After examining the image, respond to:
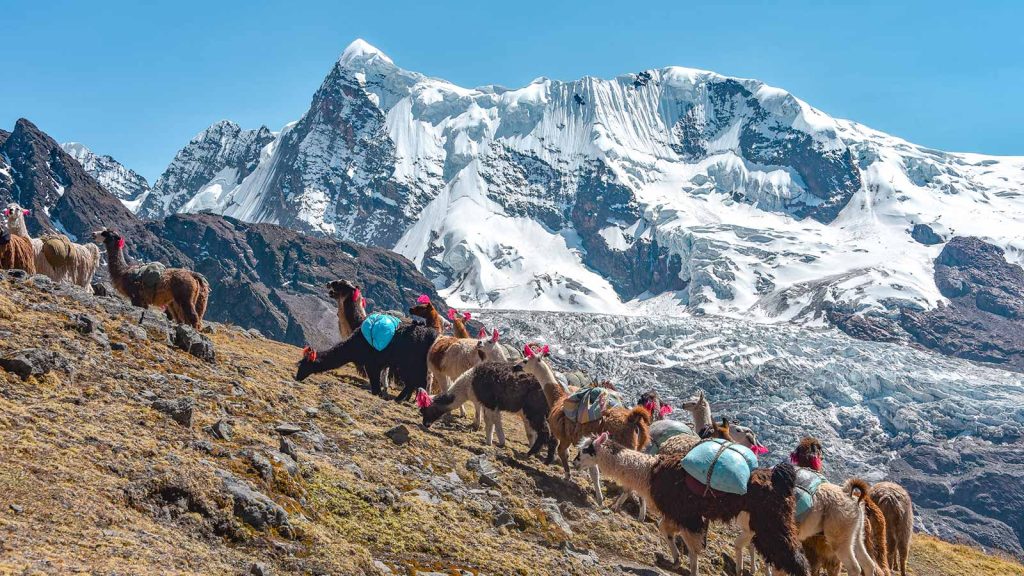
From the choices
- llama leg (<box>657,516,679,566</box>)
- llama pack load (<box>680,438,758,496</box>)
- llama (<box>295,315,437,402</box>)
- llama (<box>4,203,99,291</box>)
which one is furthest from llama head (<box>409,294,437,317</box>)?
llama pack load (<box>680,438,758,496</box>)

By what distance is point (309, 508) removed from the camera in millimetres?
10539

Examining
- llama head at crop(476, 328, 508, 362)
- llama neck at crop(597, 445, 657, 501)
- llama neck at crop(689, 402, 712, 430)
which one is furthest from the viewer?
llama neck at crop(689, 402, 712, 430)

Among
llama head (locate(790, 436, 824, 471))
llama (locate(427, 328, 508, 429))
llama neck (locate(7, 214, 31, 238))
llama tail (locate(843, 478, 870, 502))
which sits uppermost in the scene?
llama neck (locate(7, 214, 31, 238))

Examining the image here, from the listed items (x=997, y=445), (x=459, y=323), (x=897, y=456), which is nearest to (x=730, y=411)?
(x=897, y=456)

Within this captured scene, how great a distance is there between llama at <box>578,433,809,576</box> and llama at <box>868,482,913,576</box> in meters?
6.56

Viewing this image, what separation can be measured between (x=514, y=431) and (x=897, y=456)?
197641 mm

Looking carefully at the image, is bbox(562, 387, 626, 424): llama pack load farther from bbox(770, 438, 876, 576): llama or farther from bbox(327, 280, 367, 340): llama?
bbox(327, 280, 367, 340): llama

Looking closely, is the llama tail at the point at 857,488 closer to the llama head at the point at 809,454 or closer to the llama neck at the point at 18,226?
the llama head at the point at 809,454

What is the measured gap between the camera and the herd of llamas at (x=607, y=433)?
1385cm

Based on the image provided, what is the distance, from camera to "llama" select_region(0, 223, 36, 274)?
21.4 m

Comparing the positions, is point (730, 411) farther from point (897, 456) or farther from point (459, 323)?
point (459, 323)

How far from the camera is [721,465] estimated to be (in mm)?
13750

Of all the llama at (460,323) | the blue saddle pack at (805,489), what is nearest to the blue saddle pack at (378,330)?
the llama at (460,323)

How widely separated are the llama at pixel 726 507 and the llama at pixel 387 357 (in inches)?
357
